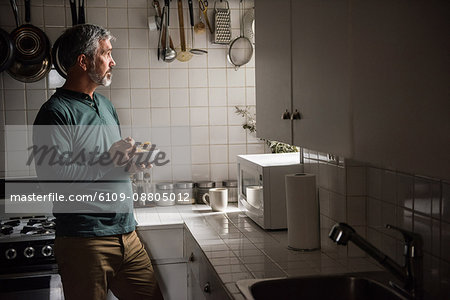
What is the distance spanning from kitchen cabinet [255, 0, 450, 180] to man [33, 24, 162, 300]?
0.85m

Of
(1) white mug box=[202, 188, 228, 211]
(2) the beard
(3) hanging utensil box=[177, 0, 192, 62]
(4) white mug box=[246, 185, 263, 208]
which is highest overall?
(3) hanging utensil box=[177, 0, 192, 62]

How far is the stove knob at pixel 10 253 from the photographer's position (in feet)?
9.09

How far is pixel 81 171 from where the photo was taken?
2414mm

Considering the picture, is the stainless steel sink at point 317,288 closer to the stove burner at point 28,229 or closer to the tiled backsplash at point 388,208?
the tiled backsplash at point 388,208

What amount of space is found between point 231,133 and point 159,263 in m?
1.02

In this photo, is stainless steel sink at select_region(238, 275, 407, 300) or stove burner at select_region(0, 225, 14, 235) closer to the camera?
stainless steel sink at select_region(238, 275, 407, 300)

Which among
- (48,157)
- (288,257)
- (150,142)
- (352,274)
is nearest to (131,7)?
(150,142)

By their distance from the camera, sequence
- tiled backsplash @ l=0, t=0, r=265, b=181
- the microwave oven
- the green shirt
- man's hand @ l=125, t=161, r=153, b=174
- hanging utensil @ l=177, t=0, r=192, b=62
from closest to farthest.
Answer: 1. the green shirt
2. man's hand @ l=125, t=161, r=153, b=174
3. the microwave oven
4. tiled backsplash @ l=0, t=0, r=265, b=181
5. hanging utensil @ l=177, t=0, r=192, b=62

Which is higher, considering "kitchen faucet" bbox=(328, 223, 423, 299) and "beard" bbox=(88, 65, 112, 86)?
"beard" bbox=(88, 65, 112, 86)

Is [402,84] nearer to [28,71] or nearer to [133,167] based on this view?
[133,167]

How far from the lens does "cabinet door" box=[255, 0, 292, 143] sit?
Result: 6.39 ft

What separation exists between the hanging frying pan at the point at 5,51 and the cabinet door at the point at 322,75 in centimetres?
194

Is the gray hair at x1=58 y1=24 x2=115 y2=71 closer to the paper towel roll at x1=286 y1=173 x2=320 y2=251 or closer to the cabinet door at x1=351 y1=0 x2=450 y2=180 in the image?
the paper towel roll at x1=286 y1=173 x2=320 y2=251

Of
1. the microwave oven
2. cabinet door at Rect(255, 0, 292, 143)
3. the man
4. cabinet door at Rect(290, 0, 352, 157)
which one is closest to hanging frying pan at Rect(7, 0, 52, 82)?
the man
